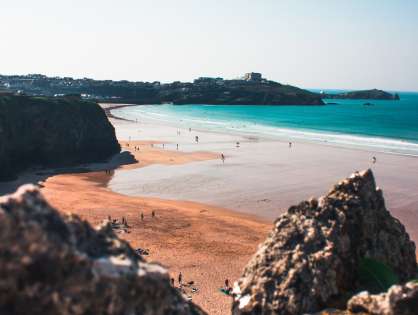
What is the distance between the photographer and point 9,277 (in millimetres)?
4801

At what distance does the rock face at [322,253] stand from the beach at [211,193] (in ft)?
36.3

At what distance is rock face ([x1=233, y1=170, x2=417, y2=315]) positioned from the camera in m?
8.65

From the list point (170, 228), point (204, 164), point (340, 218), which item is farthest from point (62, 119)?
point (340, 218)

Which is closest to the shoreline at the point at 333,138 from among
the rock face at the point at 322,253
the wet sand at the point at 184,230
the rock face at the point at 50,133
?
the rock face at the point at 50,133

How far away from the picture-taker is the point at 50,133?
178 ft

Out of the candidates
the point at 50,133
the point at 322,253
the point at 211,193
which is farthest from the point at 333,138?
the point at 322,253

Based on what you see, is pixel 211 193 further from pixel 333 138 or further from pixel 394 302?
pixel 333 138

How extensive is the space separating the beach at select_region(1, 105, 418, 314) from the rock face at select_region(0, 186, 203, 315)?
15633mm

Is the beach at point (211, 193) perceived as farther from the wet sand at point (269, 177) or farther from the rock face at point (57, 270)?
the rock face at point (57, 270)

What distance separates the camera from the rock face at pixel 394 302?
7258mm

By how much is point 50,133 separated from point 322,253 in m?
50.1

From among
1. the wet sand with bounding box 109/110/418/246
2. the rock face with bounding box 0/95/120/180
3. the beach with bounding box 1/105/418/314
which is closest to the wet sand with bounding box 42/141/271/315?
the beach with bounding box 1/105/418/314

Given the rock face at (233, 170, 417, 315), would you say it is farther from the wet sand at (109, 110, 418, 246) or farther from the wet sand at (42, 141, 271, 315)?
the wet sand at (109, 110, 418, 246)

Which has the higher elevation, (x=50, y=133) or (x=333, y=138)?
(x=50, y=133)
